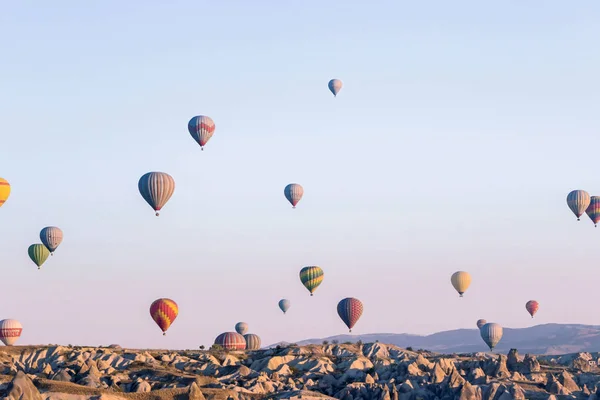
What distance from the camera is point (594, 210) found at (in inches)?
7072

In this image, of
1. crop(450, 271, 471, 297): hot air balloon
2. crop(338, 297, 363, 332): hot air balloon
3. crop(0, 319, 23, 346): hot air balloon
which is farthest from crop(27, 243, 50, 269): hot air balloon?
crop(450, 271, 471, 297): hot air balloon

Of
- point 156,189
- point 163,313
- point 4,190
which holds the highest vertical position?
point 4,190

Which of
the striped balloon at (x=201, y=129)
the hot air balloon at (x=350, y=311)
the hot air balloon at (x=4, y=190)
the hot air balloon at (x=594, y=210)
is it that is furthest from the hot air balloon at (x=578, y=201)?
the hot air balloon at (x=4, y=190)

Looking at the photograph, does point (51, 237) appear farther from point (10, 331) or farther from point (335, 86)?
point (335, 86)

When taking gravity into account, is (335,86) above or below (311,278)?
above

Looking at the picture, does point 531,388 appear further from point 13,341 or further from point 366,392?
point 13,341

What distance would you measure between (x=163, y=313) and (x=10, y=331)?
3588cm

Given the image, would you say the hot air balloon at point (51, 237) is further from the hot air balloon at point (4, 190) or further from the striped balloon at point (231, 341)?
the striped balloon at point (231, 341)

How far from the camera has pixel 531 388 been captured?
139750 millimetres

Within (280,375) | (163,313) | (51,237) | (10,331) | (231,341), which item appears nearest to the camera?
(280,375)

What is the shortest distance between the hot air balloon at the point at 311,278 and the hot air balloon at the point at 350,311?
5.38m

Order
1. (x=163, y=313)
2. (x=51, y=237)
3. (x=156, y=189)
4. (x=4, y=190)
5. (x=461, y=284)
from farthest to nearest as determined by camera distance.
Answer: (x=461, y=284), (x=51, y=237), (x=163, y=313), (x=4, y=190), (x=156, y=189)

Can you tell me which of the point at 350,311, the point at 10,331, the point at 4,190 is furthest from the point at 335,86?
the point at 10,331

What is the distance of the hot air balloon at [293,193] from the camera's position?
7151 inches
